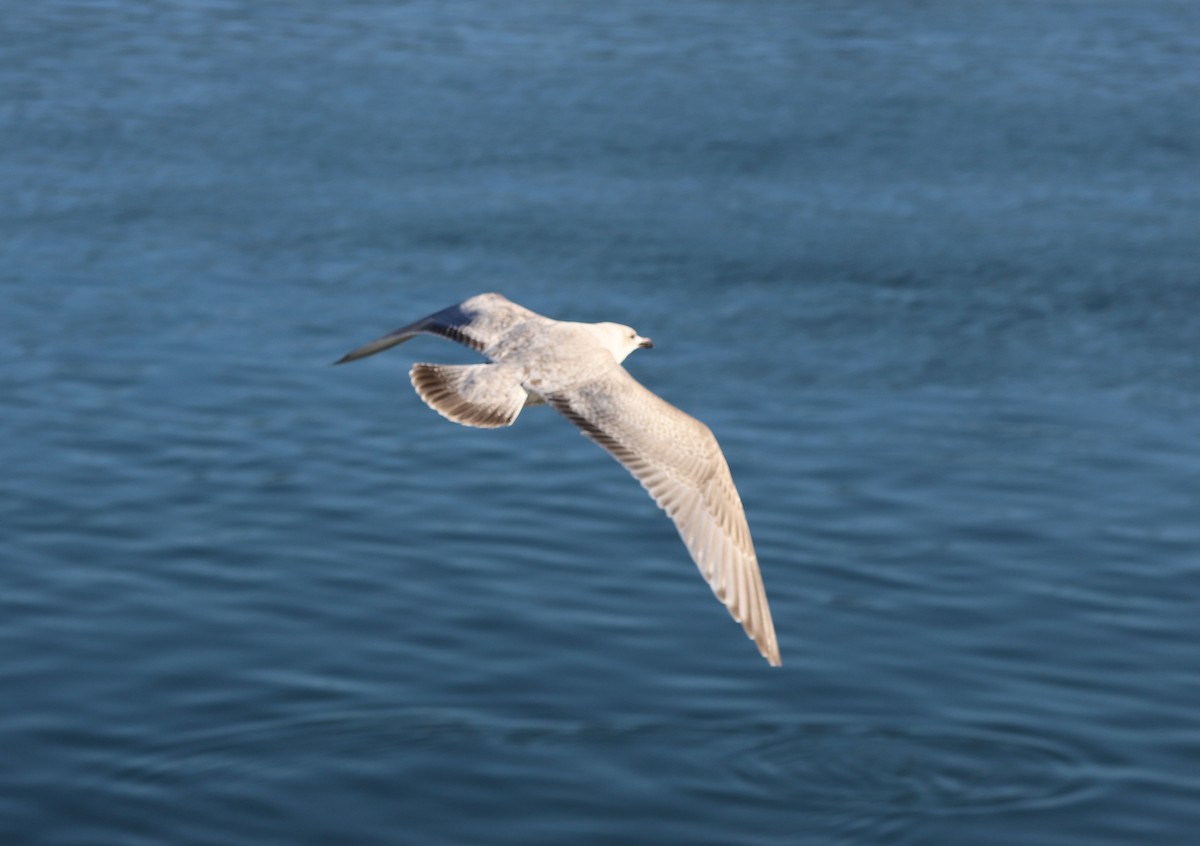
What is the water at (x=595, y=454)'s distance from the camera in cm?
1458

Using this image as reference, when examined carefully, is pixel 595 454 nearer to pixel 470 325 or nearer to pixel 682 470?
pixel 470 325

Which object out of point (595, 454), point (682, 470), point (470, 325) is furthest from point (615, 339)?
point (595, 454)

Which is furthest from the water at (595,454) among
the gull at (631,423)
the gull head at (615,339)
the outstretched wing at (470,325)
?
the gull at (631,423)

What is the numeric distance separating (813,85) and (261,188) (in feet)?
33.4

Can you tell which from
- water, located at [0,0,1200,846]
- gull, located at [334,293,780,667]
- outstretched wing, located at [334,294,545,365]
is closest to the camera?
gull, located at [334,293,780,667]

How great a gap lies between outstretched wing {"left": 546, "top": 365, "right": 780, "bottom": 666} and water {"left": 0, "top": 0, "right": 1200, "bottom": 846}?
15.4ft

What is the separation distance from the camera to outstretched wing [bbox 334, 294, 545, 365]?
1041cm

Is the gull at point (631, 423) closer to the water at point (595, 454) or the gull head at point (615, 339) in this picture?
the gull head at point (615, 339)

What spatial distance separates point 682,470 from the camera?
A: 9.73 m

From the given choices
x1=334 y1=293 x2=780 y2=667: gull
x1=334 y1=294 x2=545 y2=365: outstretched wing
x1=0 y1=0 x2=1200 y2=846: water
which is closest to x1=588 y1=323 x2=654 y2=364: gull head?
x1=334 y1=293 x2=780 y2=667: gull

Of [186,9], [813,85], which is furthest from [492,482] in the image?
[186,9]

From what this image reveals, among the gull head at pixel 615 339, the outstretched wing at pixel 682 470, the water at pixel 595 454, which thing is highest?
the gull head at pixel 615 339

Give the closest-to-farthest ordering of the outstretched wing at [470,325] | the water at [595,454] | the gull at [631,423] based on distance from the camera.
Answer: the gull at [631,423]
the outstretched wing at [470,325]
the water at [595,454]

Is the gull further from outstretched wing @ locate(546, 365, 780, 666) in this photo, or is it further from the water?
the water
